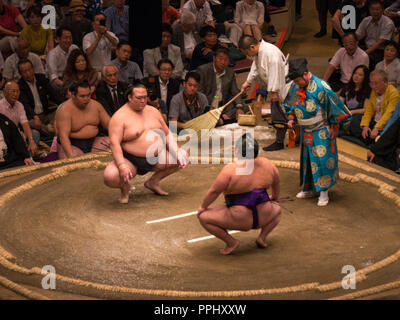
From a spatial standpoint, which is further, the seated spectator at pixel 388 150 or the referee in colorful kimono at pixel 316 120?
the seated spectator at pixel 388 150

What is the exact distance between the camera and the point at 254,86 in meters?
6.43

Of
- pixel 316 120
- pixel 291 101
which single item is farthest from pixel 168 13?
pixel 316 120

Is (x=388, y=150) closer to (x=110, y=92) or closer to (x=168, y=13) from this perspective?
(x=110, y=92)

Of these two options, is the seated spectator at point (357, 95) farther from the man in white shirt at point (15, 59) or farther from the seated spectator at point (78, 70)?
the man in white shirt at point (15, 59)

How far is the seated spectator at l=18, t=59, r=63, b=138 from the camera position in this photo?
5.22 metres

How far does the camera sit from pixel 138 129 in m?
3.80

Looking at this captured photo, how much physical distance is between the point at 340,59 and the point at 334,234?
8.94 feet

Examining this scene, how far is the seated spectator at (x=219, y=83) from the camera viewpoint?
5312mm

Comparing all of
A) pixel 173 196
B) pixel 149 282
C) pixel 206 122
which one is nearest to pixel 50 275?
pixel 149 282

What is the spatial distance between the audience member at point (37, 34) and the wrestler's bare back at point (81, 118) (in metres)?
1.62

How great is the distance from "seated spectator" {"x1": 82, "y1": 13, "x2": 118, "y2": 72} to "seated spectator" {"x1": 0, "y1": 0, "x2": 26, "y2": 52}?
0.68 meters

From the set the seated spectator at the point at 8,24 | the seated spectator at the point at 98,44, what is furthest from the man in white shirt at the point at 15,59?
the seated spectator at the point at 98,44

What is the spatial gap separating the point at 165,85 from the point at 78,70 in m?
0.72
